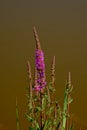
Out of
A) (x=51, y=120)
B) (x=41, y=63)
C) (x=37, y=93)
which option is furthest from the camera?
(x=51, y=120)

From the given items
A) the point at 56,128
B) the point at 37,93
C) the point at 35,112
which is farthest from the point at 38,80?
the point at 56,128

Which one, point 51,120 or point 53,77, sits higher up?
point 53,77

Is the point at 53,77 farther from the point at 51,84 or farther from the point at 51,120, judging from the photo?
the point at 51,120

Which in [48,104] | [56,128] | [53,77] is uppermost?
[53,77]

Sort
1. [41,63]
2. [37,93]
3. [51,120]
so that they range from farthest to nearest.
Result: [51,120] < [37,93] < [41,63]

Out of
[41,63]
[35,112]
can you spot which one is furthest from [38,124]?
[41,63]

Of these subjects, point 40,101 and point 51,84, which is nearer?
point 40,101
